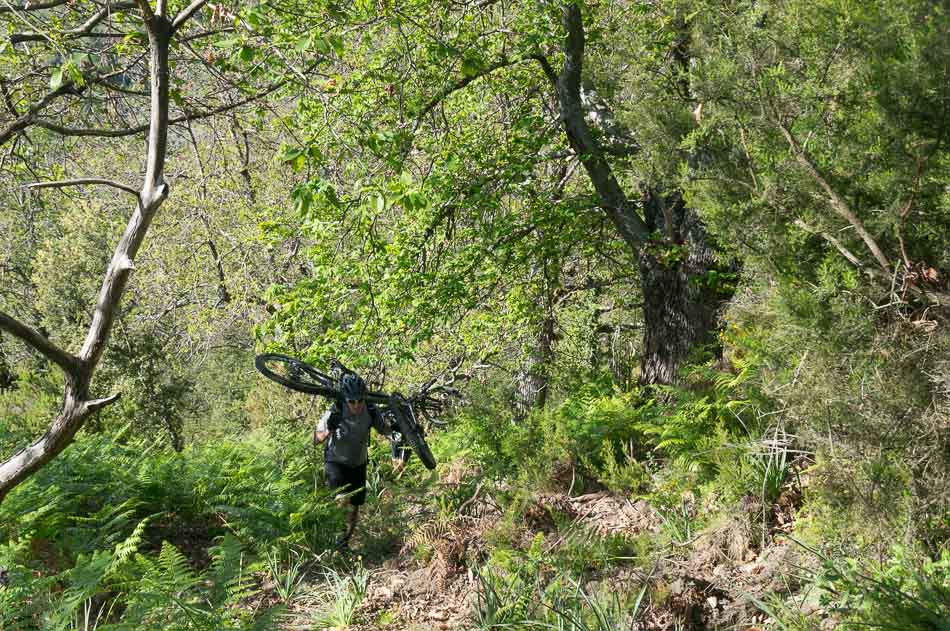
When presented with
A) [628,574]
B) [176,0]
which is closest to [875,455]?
[628,574]

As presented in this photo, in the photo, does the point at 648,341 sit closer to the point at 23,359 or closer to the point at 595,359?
the point at 595,359

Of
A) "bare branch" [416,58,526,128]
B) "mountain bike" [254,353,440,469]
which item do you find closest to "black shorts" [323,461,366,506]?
"mountain bike" [254,353,440,469]

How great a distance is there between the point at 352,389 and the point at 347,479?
891 mm

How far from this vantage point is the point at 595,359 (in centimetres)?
1158

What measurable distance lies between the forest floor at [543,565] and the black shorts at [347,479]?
1.51 ft

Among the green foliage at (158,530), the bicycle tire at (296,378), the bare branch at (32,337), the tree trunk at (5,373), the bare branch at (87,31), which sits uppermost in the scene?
the bare branch at (87,31)

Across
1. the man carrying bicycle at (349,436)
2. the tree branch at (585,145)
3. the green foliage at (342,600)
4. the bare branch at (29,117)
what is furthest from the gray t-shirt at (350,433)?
the tree branch at (585,145)

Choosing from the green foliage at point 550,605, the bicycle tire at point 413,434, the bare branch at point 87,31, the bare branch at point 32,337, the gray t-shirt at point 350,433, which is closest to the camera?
the bare branch at point 32,337

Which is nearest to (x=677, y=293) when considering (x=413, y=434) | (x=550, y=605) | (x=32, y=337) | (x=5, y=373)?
(x=413, y=434)

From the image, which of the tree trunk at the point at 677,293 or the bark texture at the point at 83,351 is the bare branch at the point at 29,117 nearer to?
the bark texture at the point at 83,351

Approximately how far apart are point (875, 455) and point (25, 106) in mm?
7638

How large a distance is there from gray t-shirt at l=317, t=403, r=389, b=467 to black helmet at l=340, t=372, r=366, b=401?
0.15 m

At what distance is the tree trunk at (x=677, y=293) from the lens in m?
8.03

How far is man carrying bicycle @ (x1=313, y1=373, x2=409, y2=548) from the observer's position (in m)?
5.93
